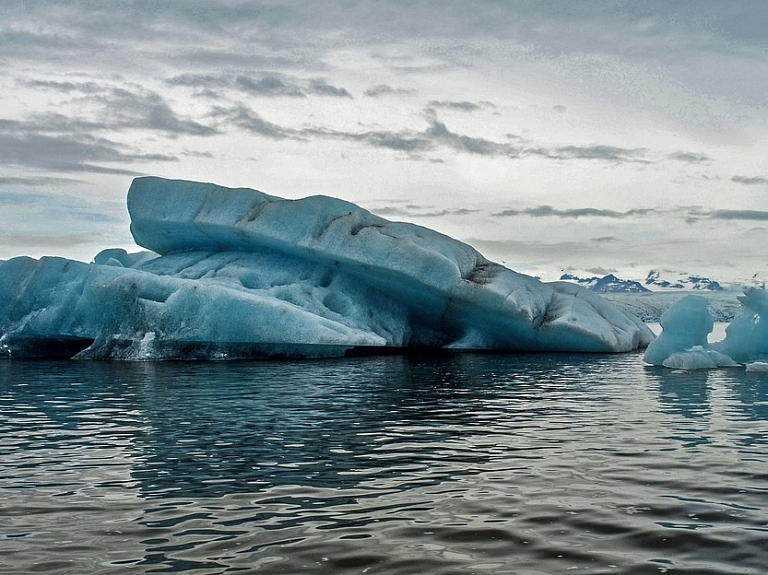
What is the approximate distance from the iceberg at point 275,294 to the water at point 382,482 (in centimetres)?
719

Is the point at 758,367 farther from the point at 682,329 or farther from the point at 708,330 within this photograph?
the point at 708,330

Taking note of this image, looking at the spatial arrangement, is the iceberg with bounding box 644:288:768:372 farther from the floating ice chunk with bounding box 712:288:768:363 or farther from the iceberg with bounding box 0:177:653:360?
the iceberg with bounding box 0:177:653:360

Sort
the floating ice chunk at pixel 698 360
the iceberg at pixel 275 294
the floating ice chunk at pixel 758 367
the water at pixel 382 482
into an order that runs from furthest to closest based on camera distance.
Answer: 1. the iceberg at pixel 275 294
2. the floating ice chunk at pixel 698 360
3. the floating ice chunk at pixel 758 367
4. the water at pixel 382 482

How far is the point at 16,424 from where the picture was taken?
32.0 ft

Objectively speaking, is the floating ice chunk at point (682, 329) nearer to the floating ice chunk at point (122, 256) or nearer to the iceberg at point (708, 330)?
the iceberg at point (708, 330)

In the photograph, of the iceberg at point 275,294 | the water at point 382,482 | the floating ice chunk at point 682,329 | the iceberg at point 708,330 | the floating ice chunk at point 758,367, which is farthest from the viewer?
the iceberg at point 275,294

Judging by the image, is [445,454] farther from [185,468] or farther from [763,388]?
[763,388]

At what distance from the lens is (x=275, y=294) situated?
2238 centimetres

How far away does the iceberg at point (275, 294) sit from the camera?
2041 cm

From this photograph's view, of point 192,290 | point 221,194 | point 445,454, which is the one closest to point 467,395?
point 445,454

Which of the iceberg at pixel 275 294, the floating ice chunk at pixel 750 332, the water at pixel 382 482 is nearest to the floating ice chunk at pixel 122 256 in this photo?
the iceberg at pixel 275 294

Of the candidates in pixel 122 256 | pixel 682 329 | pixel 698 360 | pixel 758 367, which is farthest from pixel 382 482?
pixel 122 256

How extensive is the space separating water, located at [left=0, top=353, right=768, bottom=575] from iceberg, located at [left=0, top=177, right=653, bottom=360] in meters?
7.19

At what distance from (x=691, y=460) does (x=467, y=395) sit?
6.05m
